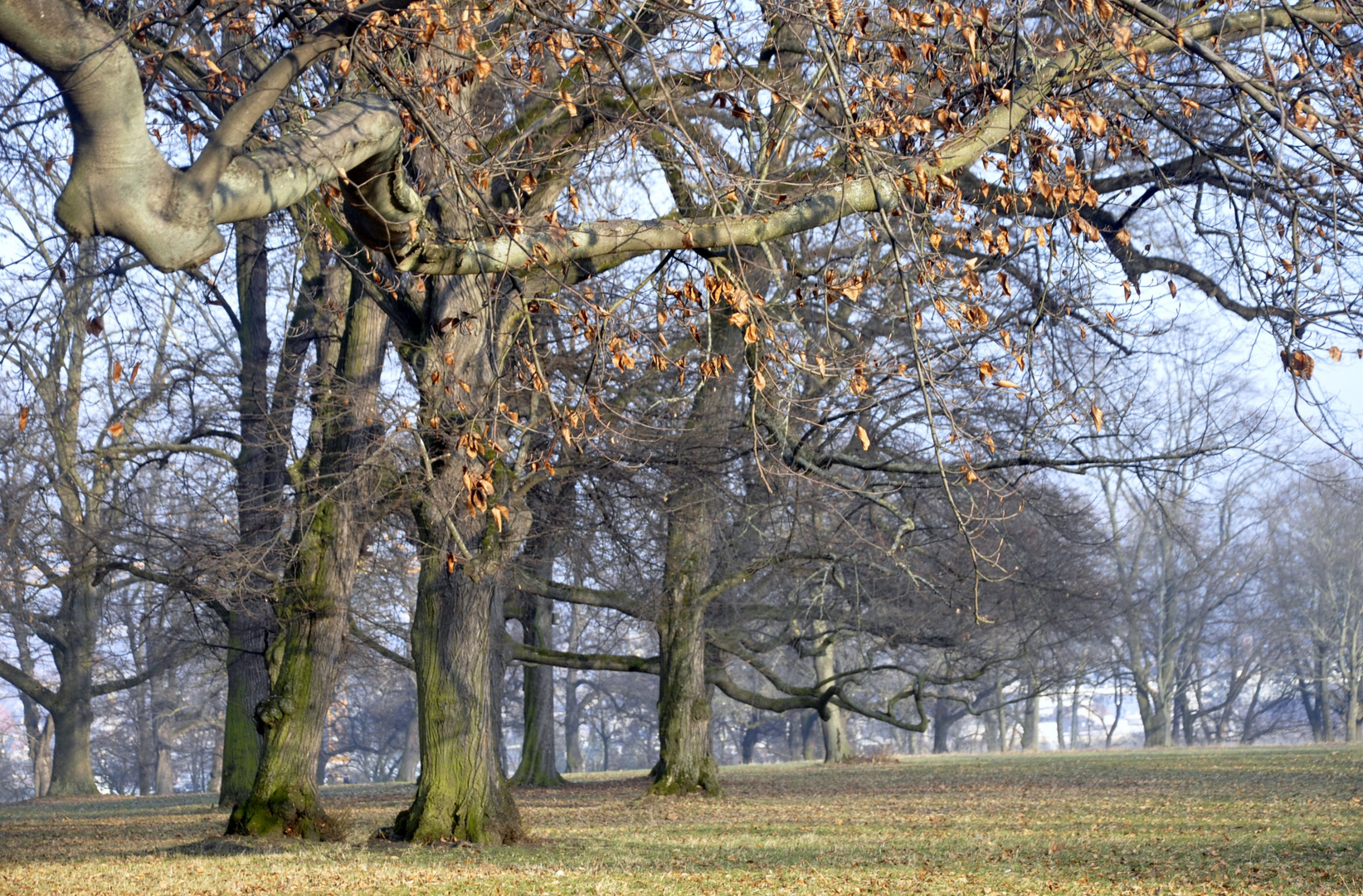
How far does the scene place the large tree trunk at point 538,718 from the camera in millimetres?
21312

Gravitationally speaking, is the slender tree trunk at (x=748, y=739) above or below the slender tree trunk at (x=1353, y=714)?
below

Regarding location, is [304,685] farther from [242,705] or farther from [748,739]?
[748,739]

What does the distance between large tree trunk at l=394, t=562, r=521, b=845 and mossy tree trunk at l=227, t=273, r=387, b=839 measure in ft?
4.39

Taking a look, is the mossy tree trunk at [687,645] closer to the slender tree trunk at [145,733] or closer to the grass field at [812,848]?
the grass field at [812,848]

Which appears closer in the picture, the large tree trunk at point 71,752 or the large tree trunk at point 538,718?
the large tree trunk at point 538,718

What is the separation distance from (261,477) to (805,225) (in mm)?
11772

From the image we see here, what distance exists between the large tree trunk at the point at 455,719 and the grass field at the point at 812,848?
1.05ft

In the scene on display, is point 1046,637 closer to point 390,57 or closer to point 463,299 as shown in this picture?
point 463,299

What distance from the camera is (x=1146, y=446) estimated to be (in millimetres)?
11109

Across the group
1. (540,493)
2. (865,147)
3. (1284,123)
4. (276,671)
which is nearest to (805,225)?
(865,147)

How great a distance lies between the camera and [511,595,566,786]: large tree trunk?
2131 centimetres

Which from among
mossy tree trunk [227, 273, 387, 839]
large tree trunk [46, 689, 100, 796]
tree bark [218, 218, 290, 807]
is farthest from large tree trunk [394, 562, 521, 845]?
large tree trunk [46, 689, 100, 796]

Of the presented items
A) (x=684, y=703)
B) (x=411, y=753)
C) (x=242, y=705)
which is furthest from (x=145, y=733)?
(x=684, y=703)

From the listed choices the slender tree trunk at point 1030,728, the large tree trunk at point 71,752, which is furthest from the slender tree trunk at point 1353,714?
the large tree trunk at point 71,752
